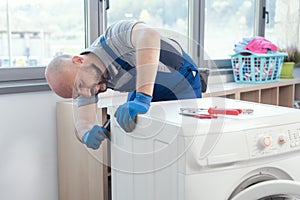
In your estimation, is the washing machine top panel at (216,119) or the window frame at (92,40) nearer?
the washing machine top panel at (216,119)

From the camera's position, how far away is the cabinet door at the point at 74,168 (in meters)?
1.93

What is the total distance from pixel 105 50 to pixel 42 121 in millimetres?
768

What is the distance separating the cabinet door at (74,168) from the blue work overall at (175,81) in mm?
471

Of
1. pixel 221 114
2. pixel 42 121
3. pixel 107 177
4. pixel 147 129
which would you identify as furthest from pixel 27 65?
pixel 221 114

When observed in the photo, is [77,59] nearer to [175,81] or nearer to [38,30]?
[175,81]

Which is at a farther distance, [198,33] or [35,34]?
[198,33]

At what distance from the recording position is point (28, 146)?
2.02 metres

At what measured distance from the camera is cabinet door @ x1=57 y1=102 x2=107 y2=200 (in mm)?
1929

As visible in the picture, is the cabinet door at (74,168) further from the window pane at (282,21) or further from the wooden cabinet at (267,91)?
the window pane at (282,21)

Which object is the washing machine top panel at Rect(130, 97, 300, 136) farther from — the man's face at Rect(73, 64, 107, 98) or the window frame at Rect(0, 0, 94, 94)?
the window frame at Rect(0, 0, 94, 94)

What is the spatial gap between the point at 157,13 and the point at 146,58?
1.44m

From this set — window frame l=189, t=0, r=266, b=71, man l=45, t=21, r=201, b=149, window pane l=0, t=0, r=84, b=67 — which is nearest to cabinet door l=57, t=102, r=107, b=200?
window pane l=0, t=0, r=84, b=67

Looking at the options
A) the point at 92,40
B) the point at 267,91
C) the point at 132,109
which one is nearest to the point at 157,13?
the point at 92,40

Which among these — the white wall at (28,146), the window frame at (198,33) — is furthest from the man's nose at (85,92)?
the window frame at (198,33)
